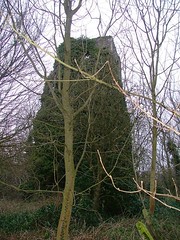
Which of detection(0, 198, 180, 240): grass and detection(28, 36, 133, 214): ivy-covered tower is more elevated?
detection(28, 36, 133, 214): ivy-covered tower

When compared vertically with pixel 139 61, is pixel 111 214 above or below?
below

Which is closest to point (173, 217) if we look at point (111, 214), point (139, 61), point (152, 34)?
point (111, 214)

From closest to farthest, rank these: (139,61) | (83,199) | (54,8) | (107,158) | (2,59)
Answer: (54,8)
(2,59)
(139,61)
(83,199)
(107,158)

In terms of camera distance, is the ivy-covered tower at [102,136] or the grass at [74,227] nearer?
the grass at [74,227]

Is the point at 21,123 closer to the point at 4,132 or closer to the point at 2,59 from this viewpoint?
the point at 4,132

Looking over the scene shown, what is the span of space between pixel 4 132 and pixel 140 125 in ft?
13.0

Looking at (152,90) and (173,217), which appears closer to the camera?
(152,90)

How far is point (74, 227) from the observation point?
827 centimetres

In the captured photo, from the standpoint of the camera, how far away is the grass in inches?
272

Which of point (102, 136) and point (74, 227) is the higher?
point (102, 136)

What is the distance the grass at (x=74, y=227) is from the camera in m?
6.90

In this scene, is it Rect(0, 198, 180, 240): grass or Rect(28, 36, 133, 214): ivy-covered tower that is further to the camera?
Rect(28, 36, 133, 214): ivy-covered tower

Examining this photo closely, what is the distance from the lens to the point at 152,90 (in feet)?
24.2

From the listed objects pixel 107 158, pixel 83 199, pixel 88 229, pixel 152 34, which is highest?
Answer: pixel 152 34
